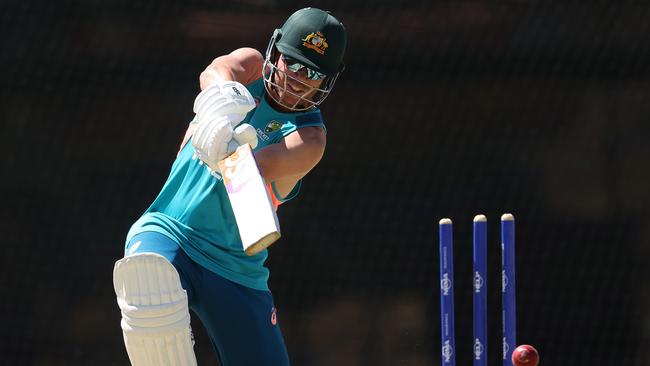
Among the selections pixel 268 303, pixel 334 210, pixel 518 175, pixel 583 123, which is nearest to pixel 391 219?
pixel 334 210

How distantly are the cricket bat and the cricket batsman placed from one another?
4 centimetres

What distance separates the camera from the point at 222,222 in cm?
245

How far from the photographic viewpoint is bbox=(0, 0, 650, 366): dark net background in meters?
3.65

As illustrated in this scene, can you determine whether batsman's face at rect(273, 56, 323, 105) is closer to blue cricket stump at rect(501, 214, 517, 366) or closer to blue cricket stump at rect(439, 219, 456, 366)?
blue cricket stump at rect(439, 219, 456, 366)

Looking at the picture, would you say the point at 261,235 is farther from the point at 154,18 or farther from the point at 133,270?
the point at 154,18

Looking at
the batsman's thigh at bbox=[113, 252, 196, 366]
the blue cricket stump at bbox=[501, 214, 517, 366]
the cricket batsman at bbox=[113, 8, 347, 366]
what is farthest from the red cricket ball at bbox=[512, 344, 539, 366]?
the batsman's thigh at bbox=[113, 252, 196, 366]

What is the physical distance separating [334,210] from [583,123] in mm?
875

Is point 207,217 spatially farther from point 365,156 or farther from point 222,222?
point 365,156

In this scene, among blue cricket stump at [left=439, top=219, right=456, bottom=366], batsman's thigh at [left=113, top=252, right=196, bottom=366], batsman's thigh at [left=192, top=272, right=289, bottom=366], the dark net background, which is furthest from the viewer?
the dark net background

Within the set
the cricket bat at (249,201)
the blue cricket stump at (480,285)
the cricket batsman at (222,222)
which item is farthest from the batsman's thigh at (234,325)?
the blue cricket stump at (480,285)

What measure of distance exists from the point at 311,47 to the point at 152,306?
26.3 inches

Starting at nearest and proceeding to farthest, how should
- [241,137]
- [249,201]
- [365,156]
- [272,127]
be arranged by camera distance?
[249,201] < [241,137] < [272,127] < [365,156]

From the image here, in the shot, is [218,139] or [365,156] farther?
[365,156]

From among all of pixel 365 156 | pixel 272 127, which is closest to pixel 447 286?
pixel 365 156
